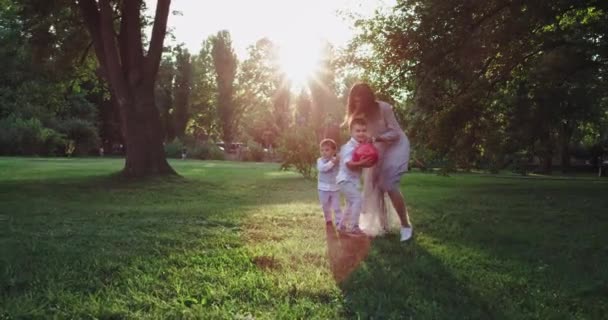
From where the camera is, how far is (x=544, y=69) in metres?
17.8

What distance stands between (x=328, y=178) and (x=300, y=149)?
14542mm

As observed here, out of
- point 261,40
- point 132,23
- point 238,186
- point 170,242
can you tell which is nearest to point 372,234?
point 170,242

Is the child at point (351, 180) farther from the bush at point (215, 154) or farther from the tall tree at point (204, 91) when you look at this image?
the tall tree at point (204, 91)

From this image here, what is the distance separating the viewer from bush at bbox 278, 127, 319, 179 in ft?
72.6

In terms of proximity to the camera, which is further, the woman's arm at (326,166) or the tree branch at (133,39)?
the tree branch at (133,39)

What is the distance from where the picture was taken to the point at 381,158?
23.7 feet

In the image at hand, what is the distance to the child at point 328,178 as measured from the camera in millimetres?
7543

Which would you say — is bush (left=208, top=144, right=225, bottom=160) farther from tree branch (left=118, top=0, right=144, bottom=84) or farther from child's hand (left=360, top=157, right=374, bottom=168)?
child's hand (left=360, top=157, right=374, bottom=168)

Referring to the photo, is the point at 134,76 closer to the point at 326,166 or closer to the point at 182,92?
the point at 326,166

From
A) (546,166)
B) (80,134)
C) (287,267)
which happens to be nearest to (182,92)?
(80,134)

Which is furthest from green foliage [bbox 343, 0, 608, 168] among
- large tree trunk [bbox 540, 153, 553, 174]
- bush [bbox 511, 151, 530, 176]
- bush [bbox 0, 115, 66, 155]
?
bush [bbox 0, 115, 66, 155]

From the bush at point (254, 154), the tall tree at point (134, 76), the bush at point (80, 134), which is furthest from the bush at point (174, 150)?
the tall tree at point (134, 76)

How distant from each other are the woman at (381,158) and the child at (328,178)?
466mm

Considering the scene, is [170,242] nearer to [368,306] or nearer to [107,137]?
[368,306]
